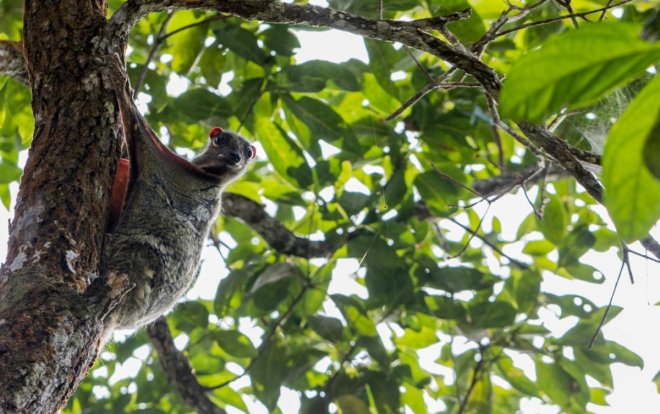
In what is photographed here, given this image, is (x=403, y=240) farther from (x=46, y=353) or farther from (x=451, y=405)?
(x=46, y=353)

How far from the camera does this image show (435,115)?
4.98m

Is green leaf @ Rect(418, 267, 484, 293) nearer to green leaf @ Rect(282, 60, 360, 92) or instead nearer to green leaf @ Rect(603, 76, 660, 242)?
green leaf @ Rect(282, 60, 360, 92)

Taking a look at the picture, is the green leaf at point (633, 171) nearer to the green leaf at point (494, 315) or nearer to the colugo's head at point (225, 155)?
the colugo's head at point (225, 155)

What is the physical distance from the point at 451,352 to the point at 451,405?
3.09 feet

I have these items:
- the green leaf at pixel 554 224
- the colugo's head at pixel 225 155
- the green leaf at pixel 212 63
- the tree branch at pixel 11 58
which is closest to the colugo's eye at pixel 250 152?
the colugo's head at pixel 225 155

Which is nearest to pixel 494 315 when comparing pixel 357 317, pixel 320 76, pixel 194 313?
pixel 357 317

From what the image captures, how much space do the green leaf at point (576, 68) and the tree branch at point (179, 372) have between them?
4341 millimetres

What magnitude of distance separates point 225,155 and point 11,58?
1460mm

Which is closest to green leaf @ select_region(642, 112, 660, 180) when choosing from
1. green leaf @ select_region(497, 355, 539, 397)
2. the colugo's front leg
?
the colugo's front leg

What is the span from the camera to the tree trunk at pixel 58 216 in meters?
1.94

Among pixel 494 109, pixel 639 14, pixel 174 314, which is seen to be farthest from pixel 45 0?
pixel 639 14

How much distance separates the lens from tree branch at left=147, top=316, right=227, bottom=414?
4.96 metres

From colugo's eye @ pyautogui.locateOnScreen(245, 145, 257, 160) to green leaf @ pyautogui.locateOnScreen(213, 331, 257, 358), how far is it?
1.26m

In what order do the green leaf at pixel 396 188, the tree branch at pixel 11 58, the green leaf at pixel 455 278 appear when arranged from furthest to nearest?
the green leaf at pixel 455 278 < the green leaf at pixel 396 188 < the tree branch at pixel 11 58
